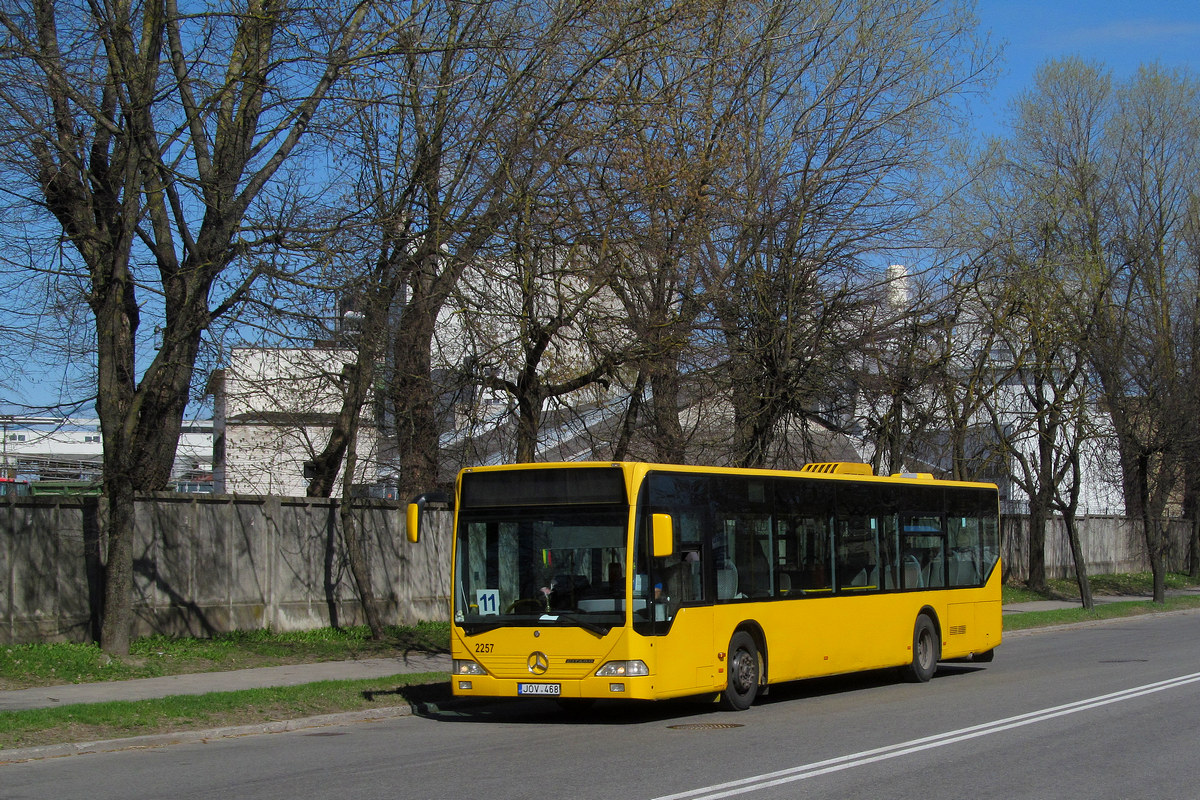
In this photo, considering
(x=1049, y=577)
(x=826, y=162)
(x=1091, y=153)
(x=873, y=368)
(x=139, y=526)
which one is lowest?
(x=1049, y=577)

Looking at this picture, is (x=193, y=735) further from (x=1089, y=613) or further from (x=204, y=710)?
(x=1089, y=613)

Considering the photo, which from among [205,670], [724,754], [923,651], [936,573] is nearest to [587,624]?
[724,754]

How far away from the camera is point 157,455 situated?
61.9 feet

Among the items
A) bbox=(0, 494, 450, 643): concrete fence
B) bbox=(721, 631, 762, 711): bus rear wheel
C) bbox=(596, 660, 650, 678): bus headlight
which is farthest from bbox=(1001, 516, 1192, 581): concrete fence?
bbox=(596, 660, 650, 678): bus headlight

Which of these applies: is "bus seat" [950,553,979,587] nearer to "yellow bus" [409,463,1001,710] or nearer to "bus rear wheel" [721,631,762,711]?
"yellow bus" [409,463,1001,710]

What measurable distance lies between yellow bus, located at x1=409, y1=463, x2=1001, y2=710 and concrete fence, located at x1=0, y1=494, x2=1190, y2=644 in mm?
6430

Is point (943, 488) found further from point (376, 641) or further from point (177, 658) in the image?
point (177, 658)

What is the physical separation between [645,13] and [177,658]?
11.0 m

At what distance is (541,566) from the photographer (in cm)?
1297

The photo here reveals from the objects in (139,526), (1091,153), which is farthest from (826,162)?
(1091,153)

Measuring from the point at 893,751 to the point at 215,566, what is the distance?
12.3 metres

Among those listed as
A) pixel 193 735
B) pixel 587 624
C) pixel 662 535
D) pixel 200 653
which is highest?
pixel 662 535

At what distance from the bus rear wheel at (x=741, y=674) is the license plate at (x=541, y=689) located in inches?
84.8

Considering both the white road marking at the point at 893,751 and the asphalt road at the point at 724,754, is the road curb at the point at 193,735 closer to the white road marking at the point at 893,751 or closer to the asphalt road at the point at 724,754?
the asphalt road at the point at 724,754
